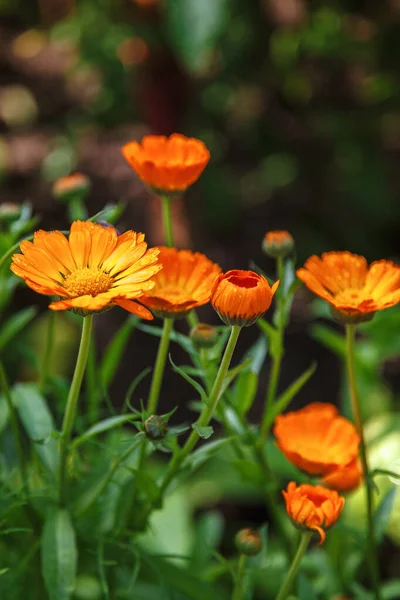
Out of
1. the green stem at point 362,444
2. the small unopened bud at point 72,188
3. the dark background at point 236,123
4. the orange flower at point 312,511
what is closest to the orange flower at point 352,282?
the green stem at point 362,444

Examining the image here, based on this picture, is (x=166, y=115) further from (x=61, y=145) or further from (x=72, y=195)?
(x=72, y=195)

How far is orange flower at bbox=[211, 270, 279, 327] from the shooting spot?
1.59ft

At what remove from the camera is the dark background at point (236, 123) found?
1.85m

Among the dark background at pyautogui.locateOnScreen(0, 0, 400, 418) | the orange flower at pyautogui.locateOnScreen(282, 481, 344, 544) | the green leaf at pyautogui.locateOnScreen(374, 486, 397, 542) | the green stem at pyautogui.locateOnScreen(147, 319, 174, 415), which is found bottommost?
the dark background at pyautogui.locateOnScreen(0, 0, 400, 418)

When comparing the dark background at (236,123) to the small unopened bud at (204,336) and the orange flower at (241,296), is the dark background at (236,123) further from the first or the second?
the orange flower at (241,296)

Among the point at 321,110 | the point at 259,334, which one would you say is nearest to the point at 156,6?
the point at 321,110

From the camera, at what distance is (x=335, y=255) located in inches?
23.9

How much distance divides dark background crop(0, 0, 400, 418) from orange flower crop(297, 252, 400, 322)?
3.66ft

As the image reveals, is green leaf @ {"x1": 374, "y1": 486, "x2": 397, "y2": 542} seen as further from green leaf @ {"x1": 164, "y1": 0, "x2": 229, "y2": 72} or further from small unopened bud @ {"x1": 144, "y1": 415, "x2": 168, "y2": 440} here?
green leaf @ {"x1": 164, "y1": 0, "x2": 229, "y2": 72}

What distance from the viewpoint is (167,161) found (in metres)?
0.64

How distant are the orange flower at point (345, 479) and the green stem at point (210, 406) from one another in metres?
0.13

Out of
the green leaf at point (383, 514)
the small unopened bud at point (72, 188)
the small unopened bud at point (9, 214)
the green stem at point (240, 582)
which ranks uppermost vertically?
the small unopened bud at point (9, 214)

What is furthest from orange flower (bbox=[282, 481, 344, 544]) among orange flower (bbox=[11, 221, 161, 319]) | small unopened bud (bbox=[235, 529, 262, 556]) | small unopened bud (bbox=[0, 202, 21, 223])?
small unopened bud (bbox=[0, 202, 21, 223])

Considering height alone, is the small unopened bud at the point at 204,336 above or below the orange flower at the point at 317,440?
above
